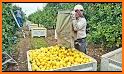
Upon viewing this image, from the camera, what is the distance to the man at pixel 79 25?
485 centimetres

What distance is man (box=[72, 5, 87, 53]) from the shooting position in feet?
15.9

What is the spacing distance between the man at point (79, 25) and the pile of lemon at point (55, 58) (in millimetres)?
237

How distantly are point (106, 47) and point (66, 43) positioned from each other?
2511 mm

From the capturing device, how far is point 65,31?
4.90m

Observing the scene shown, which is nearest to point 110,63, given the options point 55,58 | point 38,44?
point 55,58

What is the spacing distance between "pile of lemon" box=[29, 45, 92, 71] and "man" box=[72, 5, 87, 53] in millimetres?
237

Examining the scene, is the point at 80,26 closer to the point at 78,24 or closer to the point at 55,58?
the point at 78,24

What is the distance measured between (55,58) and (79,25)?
0.78 meters

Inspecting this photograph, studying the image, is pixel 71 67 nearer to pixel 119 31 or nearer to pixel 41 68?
pixel 41 68

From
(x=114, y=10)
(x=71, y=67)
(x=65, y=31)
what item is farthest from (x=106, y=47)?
(x=71, y=67)

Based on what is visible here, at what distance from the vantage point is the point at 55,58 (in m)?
4.53

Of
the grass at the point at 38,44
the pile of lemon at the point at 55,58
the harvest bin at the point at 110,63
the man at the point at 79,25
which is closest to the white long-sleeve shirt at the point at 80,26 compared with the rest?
the man at the point at 79,25

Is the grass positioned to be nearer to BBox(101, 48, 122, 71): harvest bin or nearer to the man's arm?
the man's arm

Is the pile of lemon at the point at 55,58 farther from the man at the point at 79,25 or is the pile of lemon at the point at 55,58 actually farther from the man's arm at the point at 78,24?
the man's arm at the point at 78,24
